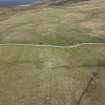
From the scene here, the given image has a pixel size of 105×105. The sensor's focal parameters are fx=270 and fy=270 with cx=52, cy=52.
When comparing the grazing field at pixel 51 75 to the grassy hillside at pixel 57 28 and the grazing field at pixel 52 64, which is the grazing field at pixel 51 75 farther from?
the grassy hillside at pixel 57 28

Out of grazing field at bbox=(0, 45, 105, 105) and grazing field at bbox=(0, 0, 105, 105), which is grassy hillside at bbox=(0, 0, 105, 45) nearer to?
grazing field at bbox=(0, 0, 105, 105)

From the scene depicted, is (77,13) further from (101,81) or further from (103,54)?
(101,81)

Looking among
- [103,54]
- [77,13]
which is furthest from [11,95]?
[77,13]

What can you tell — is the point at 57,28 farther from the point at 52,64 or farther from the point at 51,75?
the point at 51,75

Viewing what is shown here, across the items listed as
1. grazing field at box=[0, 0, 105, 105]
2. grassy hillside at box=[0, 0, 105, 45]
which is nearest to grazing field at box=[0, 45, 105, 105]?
grazing field at box=[0, 0, 105, 105]

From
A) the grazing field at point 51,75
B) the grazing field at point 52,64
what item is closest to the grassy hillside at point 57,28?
the grazing field at point 52,64

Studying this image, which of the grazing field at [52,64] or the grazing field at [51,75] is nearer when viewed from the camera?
the grazing field at [51,75]
